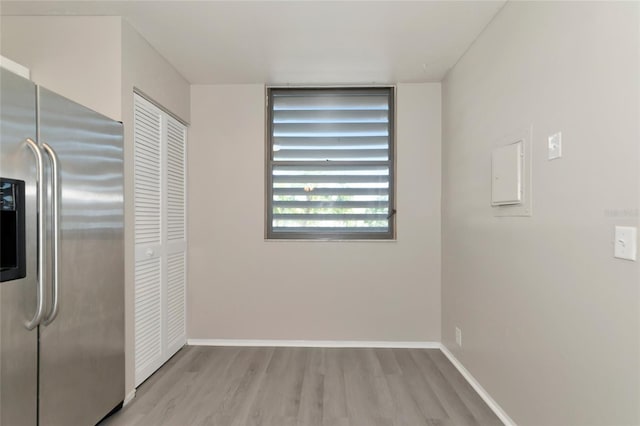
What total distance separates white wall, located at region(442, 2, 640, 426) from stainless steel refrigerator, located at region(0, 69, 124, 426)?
2.30 metres

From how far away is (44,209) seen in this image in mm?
1537

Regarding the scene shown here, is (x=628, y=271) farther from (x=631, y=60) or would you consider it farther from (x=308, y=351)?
(x=308, y=351)

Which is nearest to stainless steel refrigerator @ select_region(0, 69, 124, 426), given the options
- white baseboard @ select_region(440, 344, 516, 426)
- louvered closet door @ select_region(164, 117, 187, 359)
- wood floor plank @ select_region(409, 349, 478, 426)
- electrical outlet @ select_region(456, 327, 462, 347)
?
louvered closet door @ select_region(164, 117, 187, 359)

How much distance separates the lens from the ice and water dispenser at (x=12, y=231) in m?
1.39

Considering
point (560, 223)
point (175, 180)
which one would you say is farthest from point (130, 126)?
point (560, 223)

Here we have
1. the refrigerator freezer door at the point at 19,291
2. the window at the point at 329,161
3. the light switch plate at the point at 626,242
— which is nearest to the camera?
the light switch plate at the point at 626,242

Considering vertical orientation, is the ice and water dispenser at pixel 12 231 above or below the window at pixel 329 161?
below

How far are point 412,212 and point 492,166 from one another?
1.17 metres

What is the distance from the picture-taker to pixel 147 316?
101 inches

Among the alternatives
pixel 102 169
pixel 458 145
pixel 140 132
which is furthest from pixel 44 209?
pixel 458 145

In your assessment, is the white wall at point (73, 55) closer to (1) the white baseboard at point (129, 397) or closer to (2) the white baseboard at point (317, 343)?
(1) the white baseboard at point (129, 397)

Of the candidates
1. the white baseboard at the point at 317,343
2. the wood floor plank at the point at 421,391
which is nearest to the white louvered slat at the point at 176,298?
the white baseboard at the point at 317,343

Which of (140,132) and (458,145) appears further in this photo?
(458,145)

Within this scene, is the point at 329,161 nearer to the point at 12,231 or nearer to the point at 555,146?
the point at 555,146
